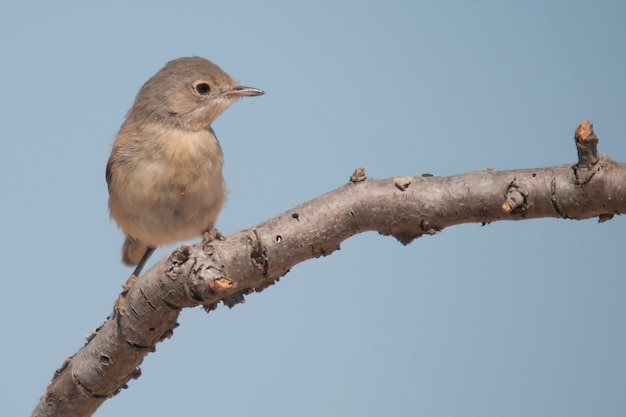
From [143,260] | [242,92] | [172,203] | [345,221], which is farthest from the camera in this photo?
[143,260]

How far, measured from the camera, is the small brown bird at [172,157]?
630 centimetres

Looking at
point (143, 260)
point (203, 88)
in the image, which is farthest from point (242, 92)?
point (143, 260)

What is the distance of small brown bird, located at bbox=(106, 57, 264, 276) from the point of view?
6.30 meters

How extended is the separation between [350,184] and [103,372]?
1892 mm

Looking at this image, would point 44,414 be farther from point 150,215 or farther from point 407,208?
point 407,208

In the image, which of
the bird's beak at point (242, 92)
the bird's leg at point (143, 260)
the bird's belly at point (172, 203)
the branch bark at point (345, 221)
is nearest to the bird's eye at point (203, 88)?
the bird's beak at point (242, 92)

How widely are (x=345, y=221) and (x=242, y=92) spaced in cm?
299

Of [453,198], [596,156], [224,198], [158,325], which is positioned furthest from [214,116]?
[596,156]

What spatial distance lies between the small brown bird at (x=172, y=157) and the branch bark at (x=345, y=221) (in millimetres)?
1735

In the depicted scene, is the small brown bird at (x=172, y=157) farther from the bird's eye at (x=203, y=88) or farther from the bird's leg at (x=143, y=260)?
the bird's leg at (x=143, y=260)

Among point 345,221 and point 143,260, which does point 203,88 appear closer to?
point 143,260

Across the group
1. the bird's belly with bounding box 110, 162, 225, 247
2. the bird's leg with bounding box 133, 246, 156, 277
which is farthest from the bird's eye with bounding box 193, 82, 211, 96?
the bird's leg with bounding box 133, 246, 156, 277

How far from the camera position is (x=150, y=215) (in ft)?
21.0

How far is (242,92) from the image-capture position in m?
6.94
